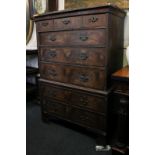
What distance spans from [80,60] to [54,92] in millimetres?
596

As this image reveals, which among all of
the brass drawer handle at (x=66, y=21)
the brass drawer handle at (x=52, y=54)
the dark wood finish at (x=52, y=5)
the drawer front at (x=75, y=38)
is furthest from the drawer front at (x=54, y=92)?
the dark wood finish at (x=52, y=5)

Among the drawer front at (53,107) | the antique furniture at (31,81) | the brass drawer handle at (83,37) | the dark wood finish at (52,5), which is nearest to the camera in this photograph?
the brass drawer handle at (83,37)

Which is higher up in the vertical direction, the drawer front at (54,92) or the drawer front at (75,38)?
the drawer front at (75,38)

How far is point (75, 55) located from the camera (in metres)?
1.81

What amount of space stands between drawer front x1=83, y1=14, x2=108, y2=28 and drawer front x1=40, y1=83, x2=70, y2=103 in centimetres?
80

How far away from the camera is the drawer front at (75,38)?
1600 mm

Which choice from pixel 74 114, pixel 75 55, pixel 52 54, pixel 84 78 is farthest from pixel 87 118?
pixel 52 54

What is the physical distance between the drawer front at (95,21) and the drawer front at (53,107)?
3.31ft

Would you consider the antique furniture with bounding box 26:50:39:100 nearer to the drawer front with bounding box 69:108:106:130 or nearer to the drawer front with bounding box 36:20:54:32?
the drawer front with bounding box 36:20:54:32

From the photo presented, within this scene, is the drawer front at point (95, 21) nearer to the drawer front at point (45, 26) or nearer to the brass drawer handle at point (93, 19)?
the brass drawer handle at point (93, 19)
